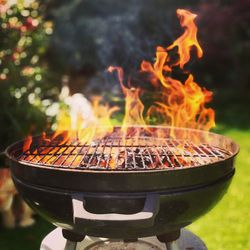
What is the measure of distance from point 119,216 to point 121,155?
53cm

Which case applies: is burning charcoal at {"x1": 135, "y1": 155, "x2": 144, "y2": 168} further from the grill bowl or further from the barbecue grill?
the grill bowl

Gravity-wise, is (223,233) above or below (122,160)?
below

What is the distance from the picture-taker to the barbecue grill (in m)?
1.57

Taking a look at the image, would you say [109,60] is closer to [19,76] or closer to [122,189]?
[19,76]

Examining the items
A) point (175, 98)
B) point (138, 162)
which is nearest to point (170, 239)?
point (138, 162)

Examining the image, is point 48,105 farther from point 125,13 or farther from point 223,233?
point 125,13

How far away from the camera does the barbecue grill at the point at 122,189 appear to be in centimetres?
157

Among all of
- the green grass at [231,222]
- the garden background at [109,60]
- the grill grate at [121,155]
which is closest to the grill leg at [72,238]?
the grill grate at [121,155]

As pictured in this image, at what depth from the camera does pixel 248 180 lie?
4.12m

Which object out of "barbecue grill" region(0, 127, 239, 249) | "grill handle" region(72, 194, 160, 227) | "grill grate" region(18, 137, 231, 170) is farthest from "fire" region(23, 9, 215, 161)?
"grill handle" region(72, 194, 160, 227)

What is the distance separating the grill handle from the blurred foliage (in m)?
1.73

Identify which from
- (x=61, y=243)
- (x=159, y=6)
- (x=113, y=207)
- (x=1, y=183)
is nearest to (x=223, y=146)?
(x=113, y=207)

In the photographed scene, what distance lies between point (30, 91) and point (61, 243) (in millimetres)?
1654

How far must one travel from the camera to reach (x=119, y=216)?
157 centimetres
